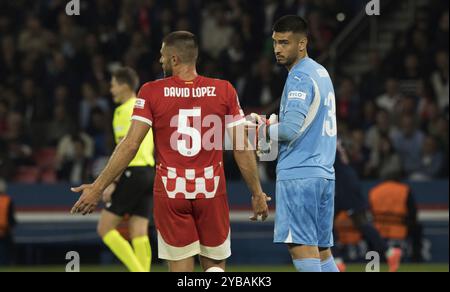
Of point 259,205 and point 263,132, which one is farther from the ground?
point 263,132

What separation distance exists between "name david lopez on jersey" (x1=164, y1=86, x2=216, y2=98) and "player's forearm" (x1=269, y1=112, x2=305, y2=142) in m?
0.56

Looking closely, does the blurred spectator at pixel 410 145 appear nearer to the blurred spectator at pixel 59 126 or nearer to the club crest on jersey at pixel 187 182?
the blurred spectator at pixel 59 126

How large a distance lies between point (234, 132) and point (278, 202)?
1.99 ft

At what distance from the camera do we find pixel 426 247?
628 inches

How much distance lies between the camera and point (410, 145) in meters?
16.7

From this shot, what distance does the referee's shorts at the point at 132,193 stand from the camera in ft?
36.5

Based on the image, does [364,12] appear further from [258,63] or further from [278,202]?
[278,202]

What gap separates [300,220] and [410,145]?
9.05 meters

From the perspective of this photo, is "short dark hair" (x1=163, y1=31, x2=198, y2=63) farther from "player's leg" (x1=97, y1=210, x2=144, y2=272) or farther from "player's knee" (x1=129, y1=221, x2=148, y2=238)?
"player's knee" (x1=129, y1=221, x2=148, y2=238)

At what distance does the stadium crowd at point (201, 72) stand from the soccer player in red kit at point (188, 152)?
830cm

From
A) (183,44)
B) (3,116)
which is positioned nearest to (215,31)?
(3,116)

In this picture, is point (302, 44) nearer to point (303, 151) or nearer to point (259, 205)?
point (303, 151)

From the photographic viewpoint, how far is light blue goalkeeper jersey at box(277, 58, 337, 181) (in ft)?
26.0
